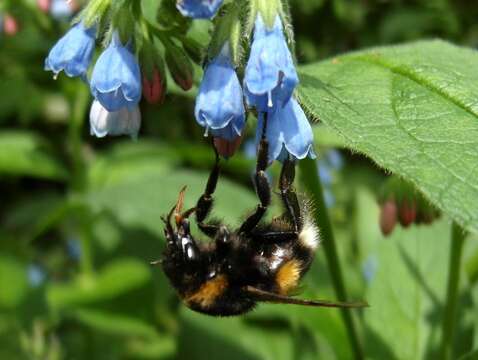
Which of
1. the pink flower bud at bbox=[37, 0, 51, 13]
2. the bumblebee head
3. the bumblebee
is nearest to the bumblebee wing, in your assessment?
the bumblebee

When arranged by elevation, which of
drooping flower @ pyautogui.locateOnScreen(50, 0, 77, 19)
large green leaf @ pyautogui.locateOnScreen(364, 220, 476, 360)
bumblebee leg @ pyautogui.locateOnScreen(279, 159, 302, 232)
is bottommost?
large green leaf @ pyautogui.locateOnScreen(364, 220, 476, 360)

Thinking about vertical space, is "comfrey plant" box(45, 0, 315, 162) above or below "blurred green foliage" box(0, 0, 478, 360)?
above

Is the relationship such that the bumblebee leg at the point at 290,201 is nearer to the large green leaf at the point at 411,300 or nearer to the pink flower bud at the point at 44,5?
the large green leaf at the point at 411,300

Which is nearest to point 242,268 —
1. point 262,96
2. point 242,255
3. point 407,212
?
point 242,255

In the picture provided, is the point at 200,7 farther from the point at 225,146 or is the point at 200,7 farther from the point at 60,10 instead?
the point at 60,10

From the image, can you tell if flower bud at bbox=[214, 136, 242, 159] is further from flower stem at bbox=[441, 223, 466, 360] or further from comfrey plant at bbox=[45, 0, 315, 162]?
flower stem at bbox=[441, 223, 466, 360]

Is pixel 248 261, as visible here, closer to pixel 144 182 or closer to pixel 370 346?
pixel 370 346

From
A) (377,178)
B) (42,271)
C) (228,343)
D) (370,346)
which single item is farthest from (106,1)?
(377,178)
